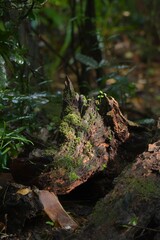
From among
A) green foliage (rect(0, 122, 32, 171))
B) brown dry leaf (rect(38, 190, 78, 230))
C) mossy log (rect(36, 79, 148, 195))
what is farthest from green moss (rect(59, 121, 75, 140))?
brown dry leaf (rect(38, 190, 78, 230))

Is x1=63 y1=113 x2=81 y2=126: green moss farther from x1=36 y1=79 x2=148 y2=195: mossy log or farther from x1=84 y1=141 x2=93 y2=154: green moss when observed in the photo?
x1=84 y1=141 x2=93 y2=154: green moss

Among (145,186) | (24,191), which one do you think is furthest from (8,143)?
(145,186)

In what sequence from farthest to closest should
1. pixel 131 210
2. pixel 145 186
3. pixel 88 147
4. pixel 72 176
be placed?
1. pixel 88 147
2. pixel 72 176
3. pixel 145 186
4. pixel 131 210

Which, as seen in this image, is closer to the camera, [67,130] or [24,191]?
[24,191]

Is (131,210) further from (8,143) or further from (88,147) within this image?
(8,143)

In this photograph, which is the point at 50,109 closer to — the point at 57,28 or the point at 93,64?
A: the point at 93,64

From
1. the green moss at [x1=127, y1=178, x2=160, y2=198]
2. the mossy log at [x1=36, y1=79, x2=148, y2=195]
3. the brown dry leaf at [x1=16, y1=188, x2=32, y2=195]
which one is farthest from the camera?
the mossy log at [x1=36, y1=79, x2=148, y2=195]
